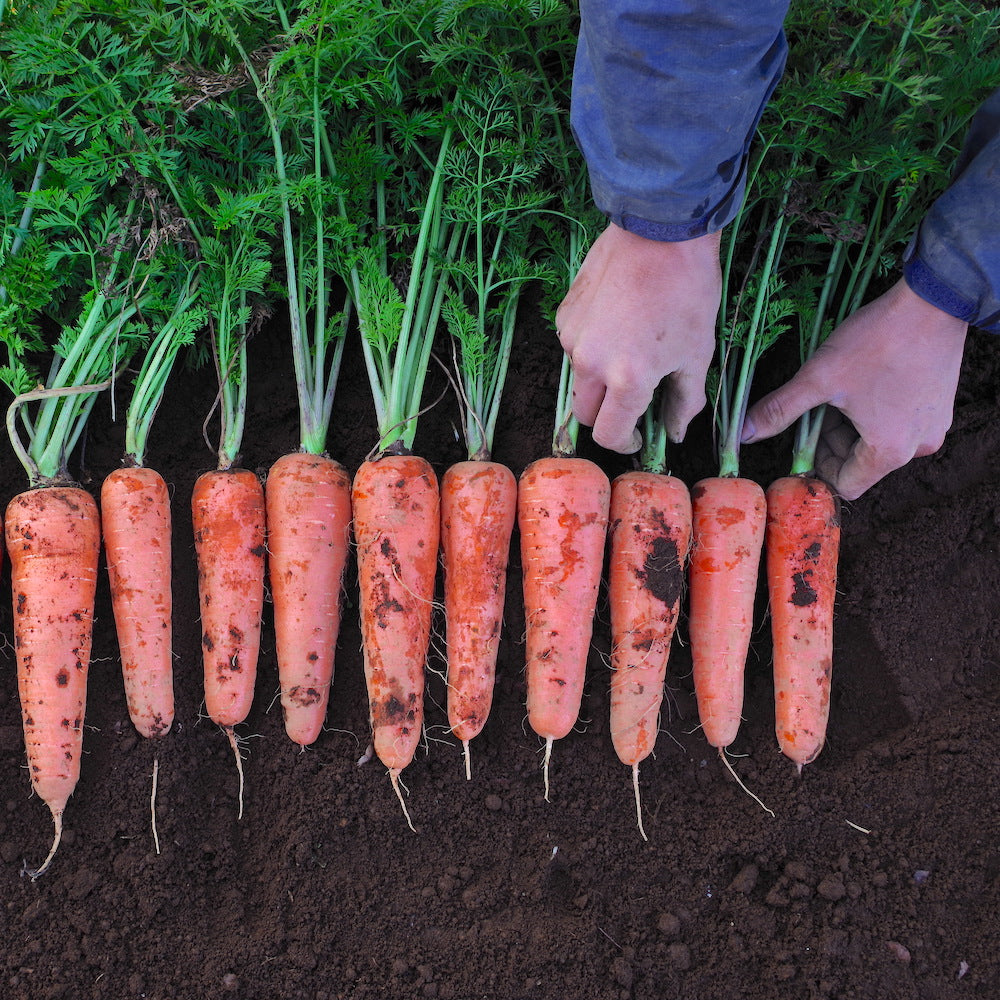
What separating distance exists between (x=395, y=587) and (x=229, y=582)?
0.50m

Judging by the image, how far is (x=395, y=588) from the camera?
7.49ft

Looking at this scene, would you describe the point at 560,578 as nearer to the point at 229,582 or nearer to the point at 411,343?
the point at 411,343

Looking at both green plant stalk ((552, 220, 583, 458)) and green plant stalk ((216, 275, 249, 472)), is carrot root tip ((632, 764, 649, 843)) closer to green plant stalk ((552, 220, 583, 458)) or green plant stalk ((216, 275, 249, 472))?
green plant stalk ((552, 220, 583, 458))

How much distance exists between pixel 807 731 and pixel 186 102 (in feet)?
8.22

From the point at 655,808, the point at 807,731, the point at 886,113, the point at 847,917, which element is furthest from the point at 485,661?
the point at 886,113

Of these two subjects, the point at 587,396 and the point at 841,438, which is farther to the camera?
the point at 841,438

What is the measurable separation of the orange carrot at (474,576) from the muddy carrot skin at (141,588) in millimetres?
845

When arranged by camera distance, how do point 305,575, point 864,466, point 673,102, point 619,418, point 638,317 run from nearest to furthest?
1. point 673,102
2. point 638,317
3. point 619,418
4. point 864,466
5. point 305,575

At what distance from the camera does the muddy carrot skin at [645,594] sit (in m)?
2.28

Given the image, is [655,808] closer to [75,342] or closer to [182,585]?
[182,585]

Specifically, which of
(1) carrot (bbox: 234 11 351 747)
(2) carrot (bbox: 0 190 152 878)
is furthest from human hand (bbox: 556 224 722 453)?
(2) carrot (bbox: 0 190 152 878)

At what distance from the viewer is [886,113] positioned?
84.8 inches

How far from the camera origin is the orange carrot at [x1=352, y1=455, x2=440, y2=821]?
2232mm

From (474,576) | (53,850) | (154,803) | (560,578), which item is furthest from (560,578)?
(53,850)
